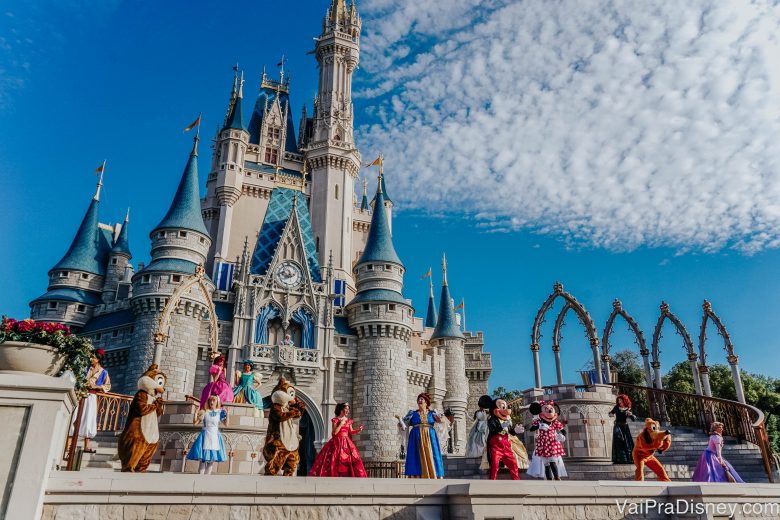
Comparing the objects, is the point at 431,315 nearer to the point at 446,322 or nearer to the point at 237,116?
the point at 446,322

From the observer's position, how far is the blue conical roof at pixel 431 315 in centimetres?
4389

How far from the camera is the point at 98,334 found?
27812 mm

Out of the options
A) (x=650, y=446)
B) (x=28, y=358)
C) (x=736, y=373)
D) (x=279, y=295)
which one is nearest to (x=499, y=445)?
(x=650, y=446)

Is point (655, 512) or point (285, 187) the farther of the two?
point (285, 187)

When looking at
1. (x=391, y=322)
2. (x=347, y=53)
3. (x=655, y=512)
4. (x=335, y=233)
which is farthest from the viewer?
(x=347, y=53)

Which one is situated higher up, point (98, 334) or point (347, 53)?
point (347, 53)

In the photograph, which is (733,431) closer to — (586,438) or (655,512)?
(586,438)

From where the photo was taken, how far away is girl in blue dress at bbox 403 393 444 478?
9836mm

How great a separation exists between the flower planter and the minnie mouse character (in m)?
7.56

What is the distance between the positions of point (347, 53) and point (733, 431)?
37240mm

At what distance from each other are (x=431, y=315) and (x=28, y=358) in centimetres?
3918

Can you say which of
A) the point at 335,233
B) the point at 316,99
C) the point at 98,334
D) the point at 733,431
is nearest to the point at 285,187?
the point at 335,233

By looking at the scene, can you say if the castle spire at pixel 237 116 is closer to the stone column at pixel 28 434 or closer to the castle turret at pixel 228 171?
the castle turret at pixel 228 171

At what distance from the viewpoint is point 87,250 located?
31.6 meters
